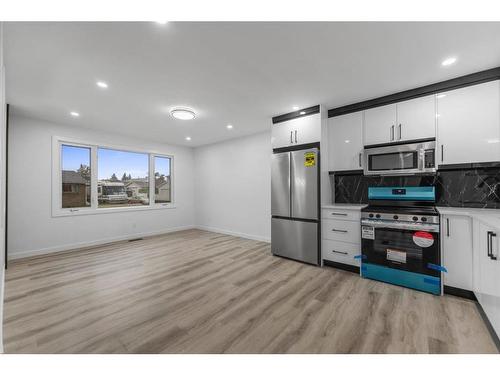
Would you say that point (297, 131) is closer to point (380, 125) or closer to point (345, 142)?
point (345, 142)

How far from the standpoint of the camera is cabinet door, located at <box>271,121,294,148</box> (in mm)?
3592

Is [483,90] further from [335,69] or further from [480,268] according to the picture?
[480,268]

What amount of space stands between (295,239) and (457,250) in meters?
1.95

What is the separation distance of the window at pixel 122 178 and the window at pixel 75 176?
0.22m

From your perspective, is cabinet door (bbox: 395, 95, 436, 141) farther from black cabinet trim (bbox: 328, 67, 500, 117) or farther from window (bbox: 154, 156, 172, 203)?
window (bbox: 154, 156, 172, 203)

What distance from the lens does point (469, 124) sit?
2395mm

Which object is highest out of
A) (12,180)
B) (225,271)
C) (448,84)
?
(448,84)

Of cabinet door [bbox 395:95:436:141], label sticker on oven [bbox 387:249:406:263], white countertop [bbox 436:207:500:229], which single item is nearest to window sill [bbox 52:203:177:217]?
label sticker on oven [bbox 387:249:406:263]

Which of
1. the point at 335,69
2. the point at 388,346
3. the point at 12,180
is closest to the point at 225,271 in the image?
the point at 388,346

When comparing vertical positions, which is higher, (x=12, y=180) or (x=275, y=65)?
(x=275, y=65)

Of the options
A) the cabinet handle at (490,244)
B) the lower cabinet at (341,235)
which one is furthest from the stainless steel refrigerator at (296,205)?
the cabinet handle at (490,244)

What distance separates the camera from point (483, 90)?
7.57 ft
